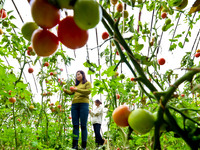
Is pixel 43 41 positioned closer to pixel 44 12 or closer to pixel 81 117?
pixel 44 12

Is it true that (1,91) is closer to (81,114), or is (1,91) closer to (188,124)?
(188,124)

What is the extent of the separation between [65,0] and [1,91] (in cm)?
108

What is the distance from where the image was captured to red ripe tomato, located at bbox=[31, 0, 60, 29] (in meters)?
0.37

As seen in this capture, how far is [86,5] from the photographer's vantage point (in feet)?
1.15

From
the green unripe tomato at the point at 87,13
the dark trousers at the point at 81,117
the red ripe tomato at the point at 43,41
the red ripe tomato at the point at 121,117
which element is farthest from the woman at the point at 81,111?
the green unripe tomato at the point at 87,13

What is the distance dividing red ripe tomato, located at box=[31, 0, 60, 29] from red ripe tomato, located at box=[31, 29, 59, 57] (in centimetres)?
5

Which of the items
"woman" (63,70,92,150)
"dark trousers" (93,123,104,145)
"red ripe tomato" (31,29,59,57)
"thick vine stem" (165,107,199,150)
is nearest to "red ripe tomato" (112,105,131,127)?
"thick vine stem" (165,107,199,150)

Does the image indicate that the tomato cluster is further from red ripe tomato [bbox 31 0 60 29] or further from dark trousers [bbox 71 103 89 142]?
dark trousers [bbox 71 103 89 142]

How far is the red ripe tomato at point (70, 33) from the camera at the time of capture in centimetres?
41

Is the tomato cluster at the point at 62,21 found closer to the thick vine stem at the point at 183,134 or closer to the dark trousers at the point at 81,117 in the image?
the thick vine stem at the point at 183,134

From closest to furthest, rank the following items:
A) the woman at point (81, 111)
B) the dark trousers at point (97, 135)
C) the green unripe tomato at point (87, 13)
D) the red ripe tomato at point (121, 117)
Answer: the green unripe tomato at point (87, 13)
the red ripe tomato at point (121, 117)
the woman at point (81, 111)
the dark trousers at point (97, 135)

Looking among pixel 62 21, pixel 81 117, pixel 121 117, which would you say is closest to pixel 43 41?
pixel 62 21

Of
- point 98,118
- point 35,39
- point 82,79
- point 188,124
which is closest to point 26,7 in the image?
point 82,79

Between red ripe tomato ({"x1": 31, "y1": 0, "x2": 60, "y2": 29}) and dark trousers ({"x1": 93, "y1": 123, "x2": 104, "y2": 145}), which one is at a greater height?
red ripe tomato ({"x1": 31, "y1": 0, "x2": 60, "y2": 29})
